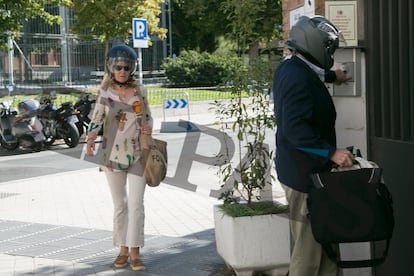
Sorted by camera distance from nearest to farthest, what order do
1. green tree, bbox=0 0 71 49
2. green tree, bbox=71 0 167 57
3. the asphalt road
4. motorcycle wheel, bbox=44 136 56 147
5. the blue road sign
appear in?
the asphalt road < motorcycle wheel, bbox=44 136 56 147 < green tree, bbox=0 0 71 49 < the blue road sign < green tree, bbox=71 0 167 57

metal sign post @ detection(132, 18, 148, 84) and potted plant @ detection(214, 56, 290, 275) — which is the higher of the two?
metal sign post @ detection(132, 18, 148, 84)

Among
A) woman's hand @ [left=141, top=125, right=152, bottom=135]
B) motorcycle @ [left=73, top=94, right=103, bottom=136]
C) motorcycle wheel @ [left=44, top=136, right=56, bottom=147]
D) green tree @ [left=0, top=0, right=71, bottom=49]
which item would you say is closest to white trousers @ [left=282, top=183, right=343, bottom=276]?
woman's hand @ [left=141, top=125, right=152, bottom=135]

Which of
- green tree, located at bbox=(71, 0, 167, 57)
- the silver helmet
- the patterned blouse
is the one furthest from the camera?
green tree, located at bbox=(71, 0, 167, 57)

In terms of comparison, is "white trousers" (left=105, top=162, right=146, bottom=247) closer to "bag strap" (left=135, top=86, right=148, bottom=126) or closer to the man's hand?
"bag strap" (left=135, top=86, right=148, bottom=126)

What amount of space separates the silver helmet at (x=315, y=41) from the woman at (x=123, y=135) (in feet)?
7.48

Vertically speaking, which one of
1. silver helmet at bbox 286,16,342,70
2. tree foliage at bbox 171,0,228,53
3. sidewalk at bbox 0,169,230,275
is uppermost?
tree foliage at bbox 171,0,228,53

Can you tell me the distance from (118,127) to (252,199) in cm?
129

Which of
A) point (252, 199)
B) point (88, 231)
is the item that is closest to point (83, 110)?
point (88, 231)

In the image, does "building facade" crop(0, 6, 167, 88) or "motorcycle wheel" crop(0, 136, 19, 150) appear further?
"building facade" crop(0, 6, 167, 88)

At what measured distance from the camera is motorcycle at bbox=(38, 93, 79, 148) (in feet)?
56.7

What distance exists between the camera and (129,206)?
611 cm

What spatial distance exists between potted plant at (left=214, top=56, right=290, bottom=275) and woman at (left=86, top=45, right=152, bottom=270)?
0.71 meters

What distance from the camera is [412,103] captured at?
14.9 ft

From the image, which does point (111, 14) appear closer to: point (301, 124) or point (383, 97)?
point (383, 97)
